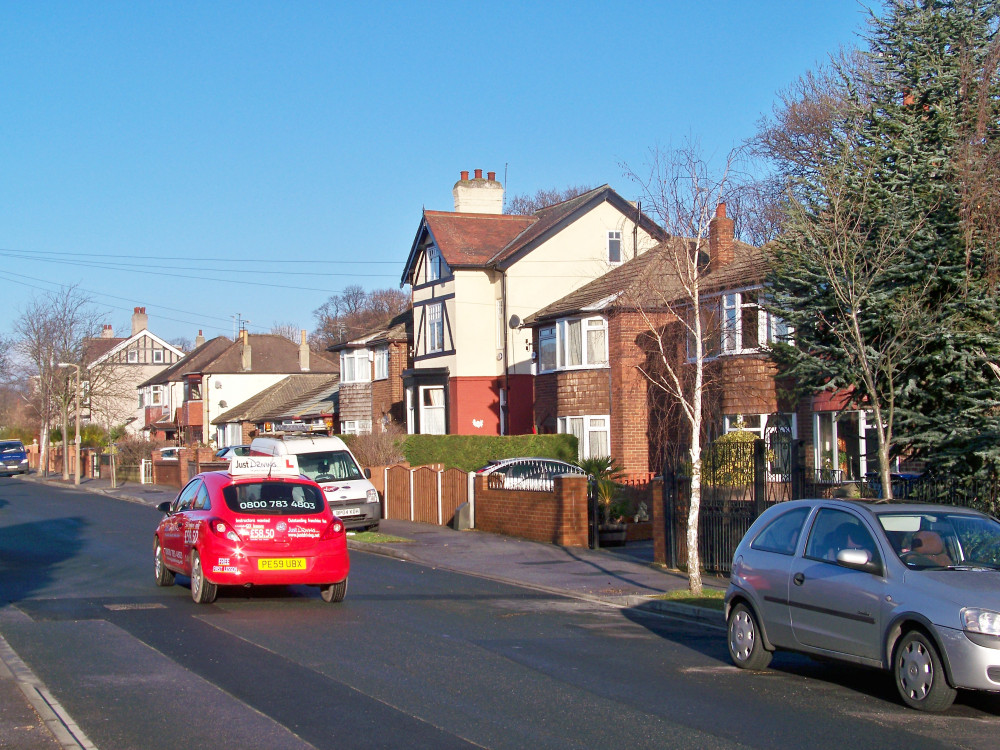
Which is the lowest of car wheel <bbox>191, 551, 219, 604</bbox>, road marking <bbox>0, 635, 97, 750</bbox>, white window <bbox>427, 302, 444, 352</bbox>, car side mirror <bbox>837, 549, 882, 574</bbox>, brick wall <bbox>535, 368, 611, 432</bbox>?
road marking <bbox>0, 635, 97, 750</bbox>

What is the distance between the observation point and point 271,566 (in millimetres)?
12773

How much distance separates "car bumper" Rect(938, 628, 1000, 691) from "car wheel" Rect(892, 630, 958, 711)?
15cm

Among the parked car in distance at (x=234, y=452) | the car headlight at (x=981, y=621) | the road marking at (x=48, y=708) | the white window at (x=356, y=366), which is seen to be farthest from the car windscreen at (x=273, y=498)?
the white window at (x=356, y=366)

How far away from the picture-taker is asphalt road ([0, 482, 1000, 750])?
700 cm

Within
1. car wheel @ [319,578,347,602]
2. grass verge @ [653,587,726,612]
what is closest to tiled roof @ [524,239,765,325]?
grass verge @ [653,587,726,612]

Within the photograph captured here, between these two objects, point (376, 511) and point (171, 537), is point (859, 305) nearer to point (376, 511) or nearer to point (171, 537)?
point (171, 537)

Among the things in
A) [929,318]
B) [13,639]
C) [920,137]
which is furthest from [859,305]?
[13,639]

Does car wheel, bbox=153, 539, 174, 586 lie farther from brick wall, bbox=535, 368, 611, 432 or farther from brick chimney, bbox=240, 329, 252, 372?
brick chimney, bbox=240, 329, 252, 372

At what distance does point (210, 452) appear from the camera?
41.2 metres

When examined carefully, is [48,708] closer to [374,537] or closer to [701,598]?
[701,598]

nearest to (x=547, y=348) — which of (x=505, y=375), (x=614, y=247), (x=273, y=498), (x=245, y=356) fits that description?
(x=505, y=375)

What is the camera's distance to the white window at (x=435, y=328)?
141ft

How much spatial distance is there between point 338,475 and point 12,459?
42957 mm

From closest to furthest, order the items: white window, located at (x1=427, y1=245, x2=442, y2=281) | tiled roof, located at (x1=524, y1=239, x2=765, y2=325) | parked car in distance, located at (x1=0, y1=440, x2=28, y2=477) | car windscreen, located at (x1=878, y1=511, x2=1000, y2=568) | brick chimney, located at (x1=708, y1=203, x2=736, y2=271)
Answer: car windscreen, located at (x1=878, y1=511, x2=1000, y2=568) → tiled roof, located at (x1=524, y1=239, x2=765, y2=325) → brick chimney, located at (x1=708, y1=203, x2=736, y2=271) → white window, located at (x1=427, y1=245, x2=442, y2=281) → parked car in distance, located at (x1=0, y1=440, x2=28, y2=477)
